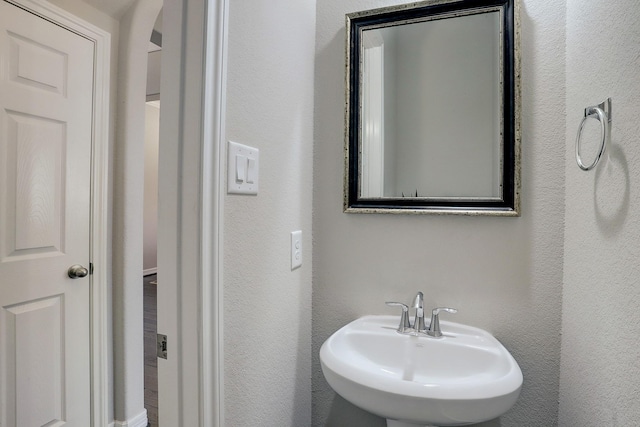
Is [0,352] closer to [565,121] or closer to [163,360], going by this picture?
[163,360]

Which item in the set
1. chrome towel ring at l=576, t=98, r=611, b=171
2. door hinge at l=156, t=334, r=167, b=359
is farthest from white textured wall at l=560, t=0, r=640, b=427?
door hinge at l=156, t=334, r=167, b=359

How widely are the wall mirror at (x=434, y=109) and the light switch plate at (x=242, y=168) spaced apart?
17.4 inches

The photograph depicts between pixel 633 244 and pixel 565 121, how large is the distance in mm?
511

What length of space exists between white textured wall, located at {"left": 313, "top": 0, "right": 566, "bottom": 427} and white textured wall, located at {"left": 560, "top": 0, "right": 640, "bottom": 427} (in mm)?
41

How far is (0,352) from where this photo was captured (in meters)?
1.23

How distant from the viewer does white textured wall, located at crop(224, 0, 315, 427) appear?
2.57 ft

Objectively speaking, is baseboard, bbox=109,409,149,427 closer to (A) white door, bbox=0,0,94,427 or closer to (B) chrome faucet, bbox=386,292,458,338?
(A) white door, bbox=0,0,94,427

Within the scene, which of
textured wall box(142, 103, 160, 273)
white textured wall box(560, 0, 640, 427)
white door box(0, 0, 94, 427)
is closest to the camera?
white textured wall box(560, 0, 640, 427)

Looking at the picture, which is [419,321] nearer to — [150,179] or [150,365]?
[150,365]

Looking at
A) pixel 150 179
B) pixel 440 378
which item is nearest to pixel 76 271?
pixel 440 378

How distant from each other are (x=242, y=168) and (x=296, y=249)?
420 mm

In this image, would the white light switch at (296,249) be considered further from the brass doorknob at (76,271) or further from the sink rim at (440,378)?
the brass doorknob at (76,271)

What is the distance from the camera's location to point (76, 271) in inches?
57.1

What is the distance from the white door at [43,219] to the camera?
124 centimetres
